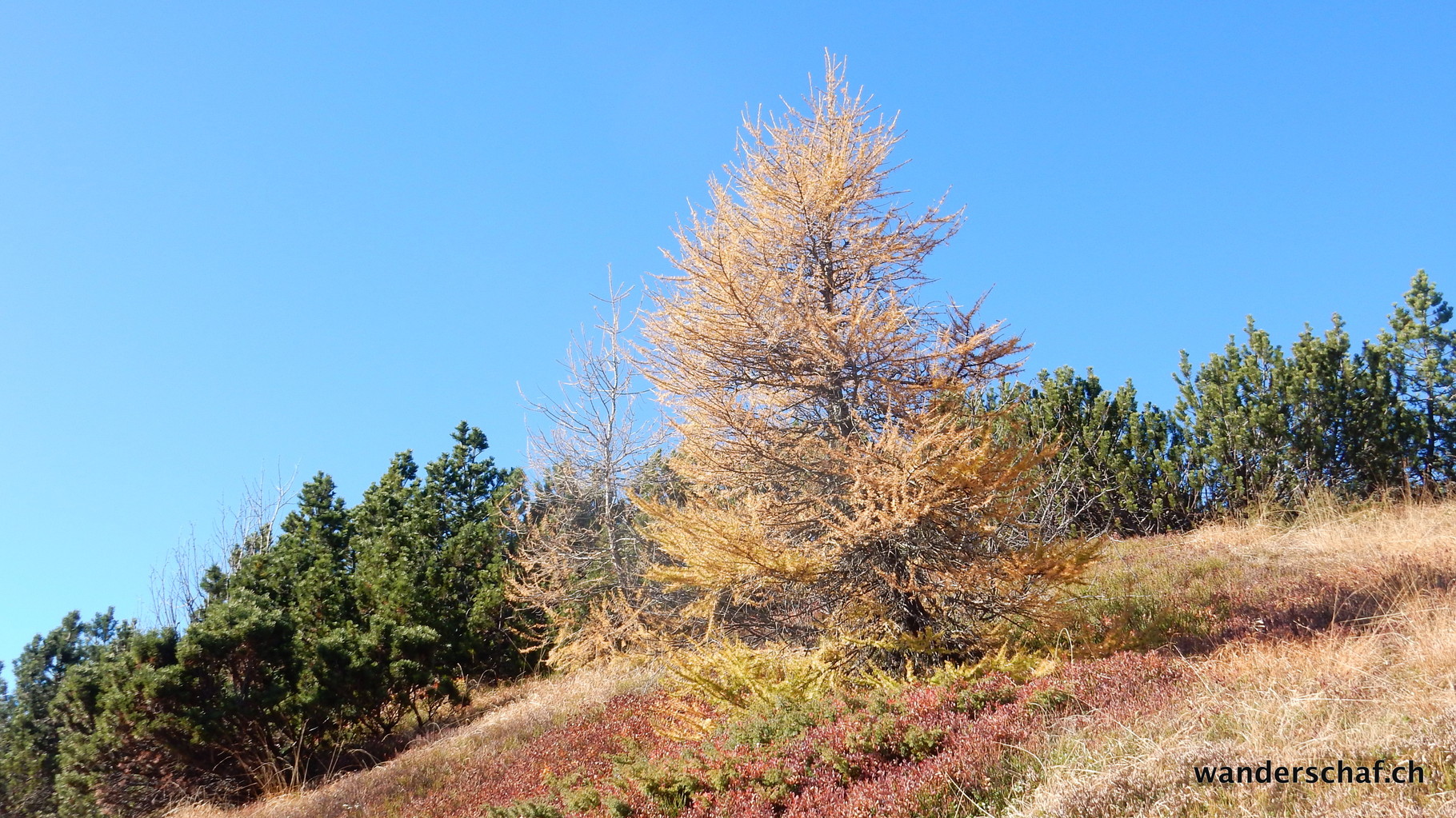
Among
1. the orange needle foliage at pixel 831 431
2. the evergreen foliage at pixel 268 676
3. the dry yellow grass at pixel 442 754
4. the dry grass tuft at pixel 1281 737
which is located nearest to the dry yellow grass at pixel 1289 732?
the dry grass tuft at pixel 1281 737

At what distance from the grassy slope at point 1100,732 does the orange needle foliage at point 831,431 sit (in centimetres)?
108

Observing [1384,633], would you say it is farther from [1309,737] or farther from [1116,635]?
[1309,737]

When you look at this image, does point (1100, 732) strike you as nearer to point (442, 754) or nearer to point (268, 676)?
point (442, 754)

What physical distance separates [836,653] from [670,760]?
2.27 m

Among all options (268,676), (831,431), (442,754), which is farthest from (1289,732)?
(268,676)

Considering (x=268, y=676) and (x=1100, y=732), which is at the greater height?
(x=268, y=676)

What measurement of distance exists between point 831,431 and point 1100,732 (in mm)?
4001

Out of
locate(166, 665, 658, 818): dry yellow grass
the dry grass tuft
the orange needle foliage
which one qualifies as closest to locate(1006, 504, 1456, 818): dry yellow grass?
the dry grass tuft

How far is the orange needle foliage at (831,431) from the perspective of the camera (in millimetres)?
7195

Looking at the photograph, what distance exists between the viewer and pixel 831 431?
8.42 metres

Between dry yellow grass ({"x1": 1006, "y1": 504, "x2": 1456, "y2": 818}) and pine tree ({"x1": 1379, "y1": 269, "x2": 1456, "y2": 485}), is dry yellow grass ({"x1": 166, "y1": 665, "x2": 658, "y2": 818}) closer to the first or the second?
dry yellow grass ({"x1": 1006, "y1": 504, "x2": 1456, "y2": 818})

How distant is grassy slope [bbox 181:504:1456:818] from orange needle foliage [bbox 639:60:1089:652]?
1.08 m

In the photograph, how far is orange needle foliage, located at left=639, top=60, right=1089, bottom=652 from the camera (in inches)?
283

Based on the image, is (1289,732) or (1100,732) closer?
(1289,732)
